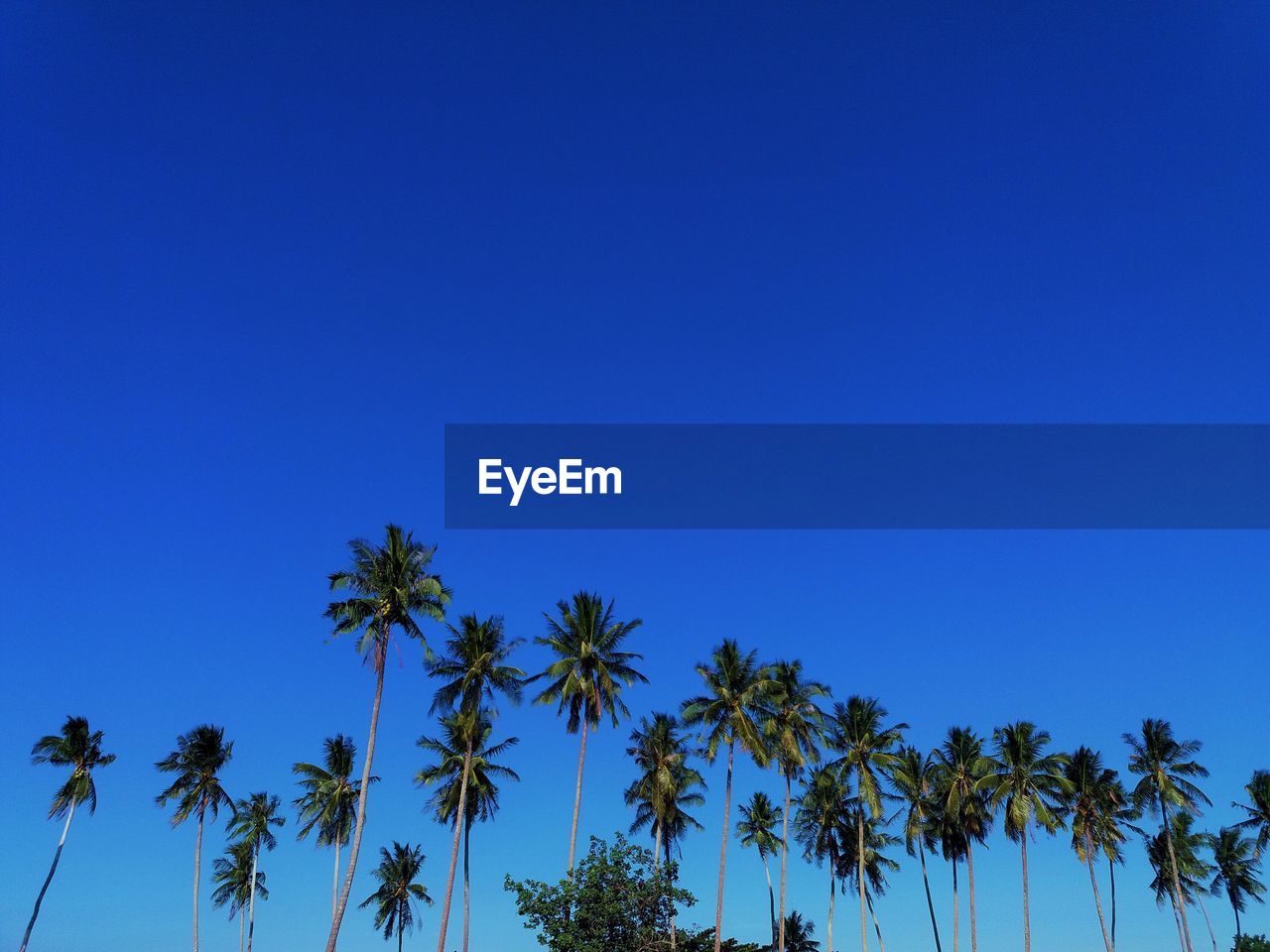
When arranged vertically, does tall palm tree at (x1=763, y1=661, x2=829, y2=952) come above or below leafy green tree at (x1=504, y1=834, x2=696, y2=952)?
above

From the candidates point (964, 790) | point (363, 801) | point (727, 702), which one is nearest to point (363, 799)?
point (363, 801)

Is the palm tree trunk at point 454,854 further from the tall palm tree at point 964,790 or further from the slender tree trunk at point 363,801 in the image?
the tall palm tree at point 964,790

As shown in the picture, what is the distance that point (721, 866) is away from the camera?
2343 inches

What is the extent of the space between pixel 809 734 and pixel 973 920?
73.5 ft

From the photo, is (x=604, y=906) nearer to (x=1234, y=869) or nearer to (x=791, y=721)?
(x=791, y=721)

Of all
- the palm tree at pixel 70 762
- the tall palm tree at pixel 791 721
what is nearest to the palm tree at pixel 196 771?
the palm tree at pixel 70 762

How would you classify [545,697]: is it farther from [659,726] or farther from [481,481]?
[481,481]

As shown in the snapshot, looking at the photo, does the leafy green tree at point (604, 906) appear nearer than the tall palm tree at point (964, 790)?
Yes

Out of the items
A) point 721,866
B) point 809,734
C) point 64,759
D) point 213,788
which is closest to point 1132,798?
point 809,734

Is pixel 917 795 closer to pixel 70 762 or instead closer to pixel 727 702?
pixel 727 702

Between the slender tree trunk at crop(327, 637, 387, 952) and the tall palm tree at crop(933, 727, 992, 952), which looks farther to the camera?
the tall palm tree at crop(933, 727, 992, 952)

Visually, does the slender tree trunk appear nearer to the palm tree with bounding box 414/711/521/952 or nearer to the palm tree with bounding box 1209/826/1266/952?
the palm tree with bounding box 414/711/521/952

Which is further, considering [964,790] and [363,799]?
[964,790]

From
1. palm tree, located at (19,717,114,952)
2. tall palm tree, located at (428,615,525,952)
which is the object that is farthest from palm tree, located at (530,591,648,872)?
palm tree, located at (19,717,114,952)
